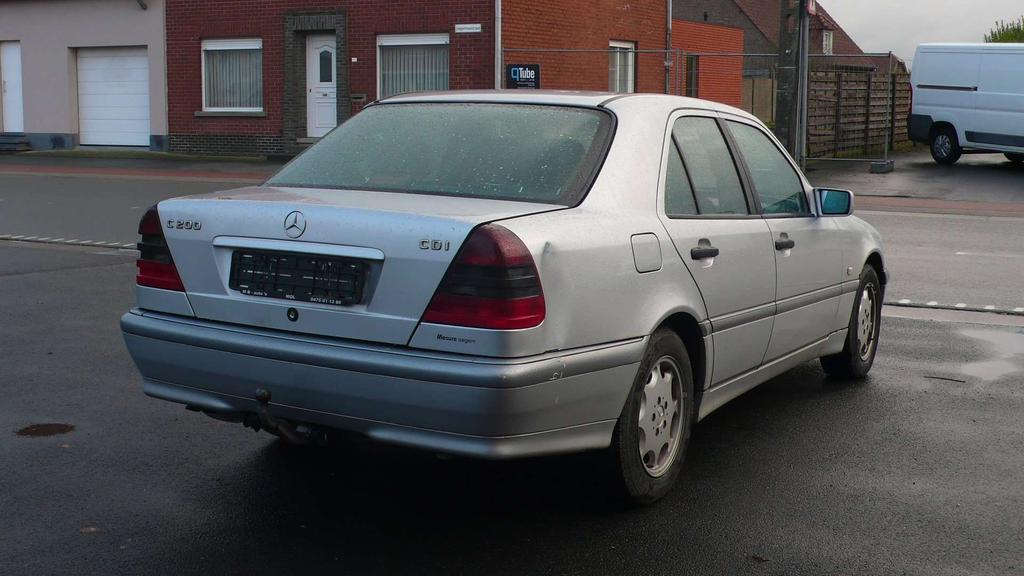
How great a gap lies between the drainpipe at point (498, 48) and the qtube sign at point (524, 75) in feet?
4.17

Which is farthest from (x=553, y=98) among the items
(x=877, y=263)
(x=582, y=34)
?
(x=582, y=34)

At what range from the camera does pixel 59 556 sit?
4215mm

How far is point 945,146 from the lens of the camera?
84.2ft

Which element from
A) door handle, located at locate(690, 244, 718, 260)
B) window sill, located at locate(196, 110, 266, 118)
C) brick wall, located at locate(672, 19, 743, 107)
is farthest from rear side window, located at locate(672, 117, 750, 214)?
brick wall, located at locate(672, 19, 743, 107)

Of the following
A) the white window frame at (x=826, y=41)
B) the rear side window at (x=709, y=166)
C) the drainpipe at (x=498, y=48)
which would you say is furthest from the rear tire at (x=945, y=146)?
the white window frame at (x=826, y=41)

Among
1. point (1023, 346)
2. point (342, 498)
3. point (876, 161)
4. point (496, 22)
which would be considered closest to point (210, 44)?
point (496, 22)

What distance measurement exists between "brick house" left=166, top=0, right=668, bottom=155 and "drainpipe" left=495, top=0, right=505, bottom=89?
1.0 inches

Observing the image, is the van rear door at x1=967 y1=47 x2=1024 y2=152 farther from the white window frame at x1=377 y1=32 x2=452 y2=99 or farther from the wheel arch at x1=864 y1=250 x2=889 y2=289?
the wheel arch at x1=864 y1=250 x2=889 y2=289

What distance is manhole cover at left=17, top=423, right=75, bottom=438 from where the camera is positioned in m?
5.71

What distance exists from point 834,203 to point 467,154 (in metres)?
2.27

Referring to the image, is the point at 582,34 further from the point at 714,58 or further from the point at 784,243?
the point at 784,243

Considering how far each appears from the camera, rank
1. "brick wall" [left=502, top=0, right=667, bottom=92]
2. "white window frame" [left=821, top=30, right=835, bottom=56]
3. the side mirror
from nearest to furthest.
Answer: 1. the side mirror
2. "brick wall" [left=502, top=0, right=667, bottom=92]
3. "white window frame" [left=821, top=30, right=835, bottom=56]

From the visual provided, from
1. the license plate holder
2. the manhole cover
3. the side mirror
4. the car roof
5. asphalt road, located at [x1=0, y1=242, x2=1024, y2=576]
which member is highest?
the car roof

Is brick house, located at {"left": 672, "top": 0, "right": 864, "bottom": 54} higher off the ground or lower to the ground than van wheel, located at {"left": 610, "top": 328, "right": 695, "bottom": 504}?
higher
